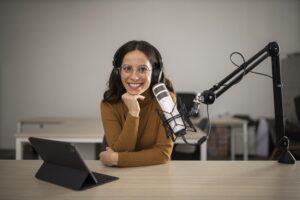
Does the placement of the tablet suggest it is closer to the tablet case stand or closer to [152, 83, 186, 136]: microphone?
the tablet case stand

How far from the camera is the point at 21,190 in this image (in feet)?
2.61

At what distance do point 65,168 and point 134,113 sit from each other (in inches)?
15.4

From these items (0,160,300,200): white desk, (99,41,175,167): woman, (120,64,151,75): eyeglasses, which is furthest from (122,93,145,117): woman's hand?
(0,160,300,200): white desk

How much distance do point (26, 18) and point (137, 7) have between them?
2.07 m

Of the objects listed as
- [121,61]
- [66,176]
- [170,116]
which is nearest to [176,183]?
[170,116]

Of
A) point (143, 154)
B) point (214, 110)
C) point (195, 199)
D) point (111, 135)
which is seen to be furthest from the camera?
point (214, 110)

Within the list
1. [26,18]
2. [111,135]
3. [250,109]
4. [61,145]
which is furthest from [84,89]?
[61,145]

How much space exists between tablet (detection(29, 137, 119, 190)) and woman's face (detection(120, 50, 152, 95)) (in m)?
0.39

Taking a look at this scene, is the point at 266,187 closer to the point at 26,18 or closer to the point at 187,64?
the point at 187,64

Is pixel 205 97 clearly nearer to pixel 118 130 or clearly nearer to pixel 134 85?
pixel 134 85

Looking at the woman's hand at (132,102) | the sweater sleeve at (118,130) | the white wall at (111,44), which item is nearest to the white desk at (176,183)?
the sweater sleeve at (118,130)

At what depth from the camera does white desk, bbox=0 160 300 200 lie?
752 mm

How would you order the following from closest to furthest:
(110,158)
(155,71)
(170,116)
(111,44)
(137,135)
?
(170,116) → (110,158) → (155,71) → (137,135) → (111,44)

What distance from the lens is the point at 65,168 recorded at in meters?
0.88
